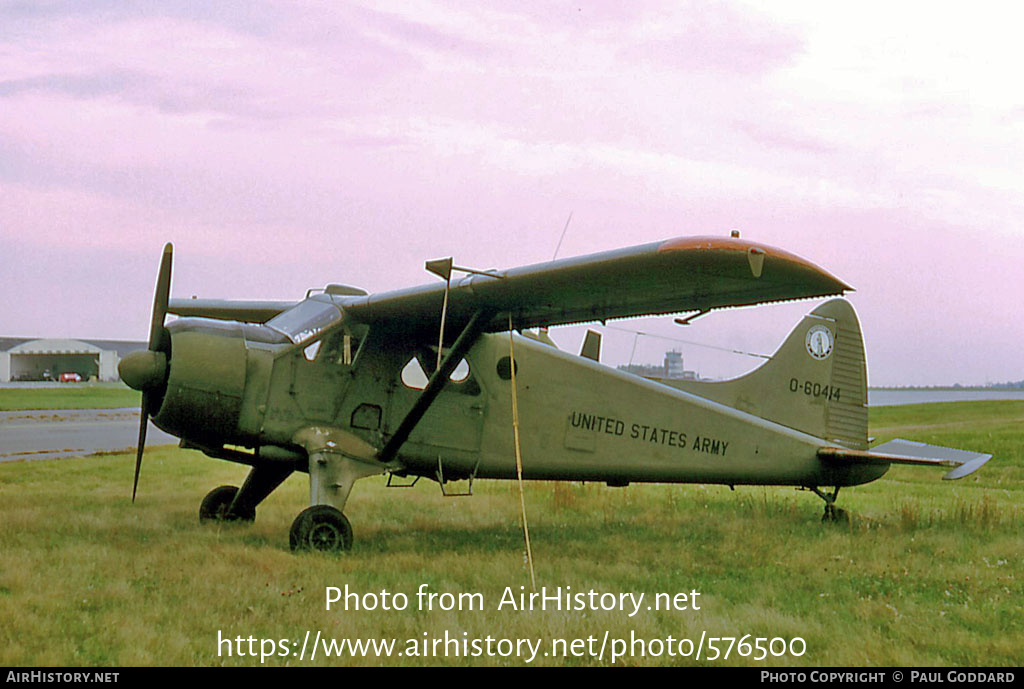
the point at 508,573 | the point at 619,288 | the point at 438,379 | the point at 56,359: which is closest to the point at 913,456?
the point at 619,288

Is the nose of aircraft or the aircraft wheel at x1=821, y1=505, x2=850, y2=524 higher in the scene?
the nose of aircraft

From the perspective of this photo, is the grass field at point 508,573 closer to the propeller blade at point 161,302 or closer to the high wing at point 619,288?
the propeller blade at point 161,302

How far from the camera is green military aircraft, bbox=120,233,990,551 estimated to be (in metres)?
7.32

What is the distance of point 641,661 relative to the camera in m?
4.91

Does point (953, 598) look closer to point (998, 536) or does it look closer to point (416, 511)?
point (998, 536)

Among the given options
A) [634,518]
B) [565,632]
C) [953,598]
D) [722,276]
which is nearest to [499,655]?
[565,632]

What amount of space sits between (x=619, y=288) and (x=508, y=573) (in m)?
2.80

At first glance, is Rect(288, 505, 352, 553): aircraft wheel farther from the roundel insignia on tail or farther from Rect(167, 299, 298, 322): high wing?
the roundel insignia on tail

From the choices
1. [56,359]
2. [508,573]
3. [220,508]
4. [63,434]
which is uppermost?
[508,573]

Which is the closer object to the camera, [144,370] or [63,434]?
[144,370]

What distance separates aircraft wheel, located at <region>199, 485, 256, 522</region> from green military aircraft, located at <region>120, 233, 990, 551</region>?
0.07 feet

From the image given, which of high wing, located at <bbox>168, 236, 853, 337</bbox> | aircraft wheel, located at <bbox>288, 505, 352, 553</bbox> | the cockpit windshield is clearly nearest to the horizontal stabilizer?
high wing, located at <bbox>168, 236, 853, 337</bbox>

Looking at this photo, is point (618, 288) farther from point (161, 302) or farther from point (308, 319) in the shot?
point (161, 302)

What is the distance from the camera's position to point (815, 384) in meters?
11.0
